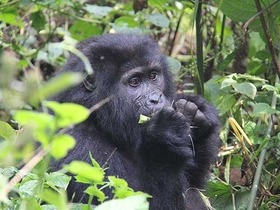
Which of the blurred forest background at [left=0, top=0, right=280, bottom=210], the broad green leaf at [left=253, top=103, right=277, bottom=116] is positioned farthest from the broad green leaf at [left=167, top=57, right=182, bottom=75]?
the broad green leaf at [left=253, top=103, right=277, bottom=116]

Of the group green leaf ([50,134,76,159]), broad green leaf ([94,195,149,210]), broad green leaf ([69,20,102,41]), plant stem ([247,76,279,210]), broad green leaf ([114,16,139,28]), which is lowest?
plant stem ([247,76,279,210])

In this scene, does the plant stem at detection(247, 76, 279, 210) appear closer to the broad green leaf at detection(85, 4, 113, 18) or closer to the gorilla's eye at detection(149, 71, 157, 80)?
the gorilla's eye at detection(149, 71, 157, 80)

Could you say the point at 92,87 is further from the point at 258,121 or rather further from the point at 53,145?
the point at 53,145

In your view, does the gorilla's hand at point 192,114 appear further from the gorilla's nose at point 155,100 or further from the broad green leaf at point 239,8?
the broad green leaf at point 239,8

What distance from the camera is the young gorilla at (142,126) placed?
A: 9.88ft

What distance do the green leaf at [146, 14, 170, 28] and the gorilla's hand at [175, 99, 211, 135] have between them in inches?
53.4

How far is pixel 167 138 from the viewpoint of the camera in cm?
300

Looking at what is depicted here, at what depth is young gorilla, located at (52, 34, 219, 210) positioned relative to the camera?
3012 millimetres

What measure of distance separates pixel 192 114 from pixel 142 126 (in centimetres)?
26

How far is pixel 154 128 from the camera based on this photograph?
3027 mm

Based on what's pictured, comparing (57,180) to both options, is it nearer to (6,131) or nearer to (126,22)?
(6,131)

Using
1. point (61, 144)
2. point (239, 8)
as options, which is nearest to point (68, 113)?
point (61, 144)

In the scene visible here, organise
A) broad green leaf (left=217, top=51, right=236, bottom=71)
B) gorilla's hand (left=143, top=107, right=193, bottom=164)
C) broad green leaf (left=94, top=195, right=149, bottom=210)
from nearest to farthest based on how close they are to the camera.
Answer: broad green leaf (left=94, top=195, right=149, bottom=210) < gorilla's hand (left=143, top=107, right=193, bottom=164) < broad green leaf (left=217, top=51, right=236, bottom=71)

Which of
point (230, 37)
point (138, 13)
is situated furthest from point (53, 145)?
point (230, 37)
